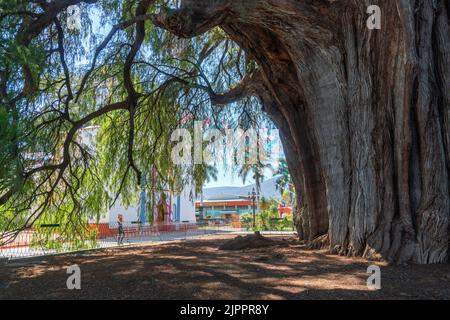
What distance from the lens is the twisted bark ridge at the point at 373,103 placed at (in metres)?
6.81

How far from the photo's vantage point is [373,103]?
296 inches

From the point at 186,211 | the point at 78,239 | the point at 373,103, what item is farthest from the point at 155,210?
the point at 186,211

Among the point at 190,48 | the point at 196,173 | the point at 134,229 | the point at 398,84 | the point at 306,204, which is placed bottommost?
the point at 134,229

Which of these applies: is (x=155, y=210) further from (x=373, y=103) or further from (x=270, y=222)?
(x=270, y=222)

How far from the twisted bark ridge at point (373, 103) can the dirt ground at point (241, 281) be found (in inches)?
28.2

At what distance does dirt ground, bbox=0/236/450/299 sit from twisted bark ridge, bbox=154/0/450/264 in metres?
0.72

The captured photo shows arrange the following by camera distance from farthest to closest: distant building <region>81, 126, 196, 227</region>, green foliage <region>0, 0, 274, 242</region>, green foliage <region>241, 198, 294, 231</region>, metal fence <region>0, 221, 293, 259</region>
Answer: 1. green foliage <region>241, 198, 294, 231</region>
2. distant building <region>81, 126, 196, 227</region>
3. metal fence <region>0, 221, 293, 259</region>
4. green foliage <region>0, 0, 274, 242</region>

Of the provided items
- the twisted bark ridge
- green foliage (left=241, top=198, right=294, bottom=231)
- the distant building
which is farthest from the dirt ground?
green foliage (left=241, top=198, right=294, bottom=231)

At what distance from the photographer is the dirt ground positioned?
4.72 m

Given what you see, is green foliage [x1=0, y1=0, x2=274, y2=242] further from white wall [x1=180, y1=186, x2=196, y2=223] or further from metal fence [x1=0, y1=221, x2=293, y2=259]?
white wall [x1=180, y1=186, x2=196, y2=223]

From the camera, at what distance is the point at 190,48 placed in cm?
1313

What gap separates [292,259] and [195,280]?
2.52m

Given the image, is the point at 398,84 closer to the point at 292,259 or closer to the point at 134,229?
the point at 292,259
